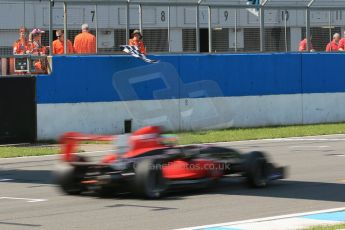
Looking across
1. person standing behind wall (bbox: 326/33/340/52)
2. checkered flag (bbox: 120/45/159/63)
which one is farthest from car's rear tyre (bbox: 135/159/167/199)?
person standing behind wall (bbox: 326/33/340/52)

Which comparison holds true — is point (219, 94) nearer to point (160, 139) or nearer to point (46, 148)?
point (46, 148)

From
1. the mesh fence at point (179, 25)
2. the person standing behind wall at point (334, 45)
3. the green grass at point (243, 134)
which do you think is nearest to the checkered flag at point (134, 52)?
the mesh fence at point (179, 25)

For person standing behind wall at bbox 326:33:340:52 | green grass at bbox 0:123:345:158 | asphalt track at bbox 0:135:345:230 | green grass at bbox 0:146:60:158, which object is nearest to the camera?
asphalt track at bbox 0:135:345:230

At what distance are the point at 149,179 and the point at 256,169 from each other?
74.4 inches

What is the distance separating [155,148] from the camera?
40.2 feet

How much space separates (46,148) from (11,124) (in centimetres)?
137

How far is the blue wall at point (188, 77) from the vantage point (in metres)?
22.8

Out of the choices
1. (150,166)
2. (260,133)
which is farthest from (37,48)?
(150,166)

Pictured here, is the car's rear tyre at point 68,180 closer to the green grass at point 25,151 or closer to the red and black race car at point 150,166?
the red and black race car at point 150,166

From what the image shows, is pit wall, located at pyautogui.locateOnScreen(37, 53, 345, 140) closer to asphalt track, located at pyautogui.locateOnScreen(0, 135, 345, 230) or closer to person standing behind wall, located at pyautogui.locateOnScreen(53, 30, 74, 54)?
person standing behind wall, located at pyautogui.locateOnScreen(53, 30, 74, 54)

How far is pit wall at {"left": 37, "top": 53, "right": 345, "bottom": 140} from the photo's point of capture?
2273 cm

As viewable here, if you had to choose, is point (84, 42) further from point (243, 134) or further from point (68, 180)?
point (68, 180)

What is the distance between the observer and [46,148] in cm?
2061

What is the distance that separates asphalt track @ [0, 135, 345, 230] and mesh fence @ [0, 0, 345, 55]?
8.38 metres
